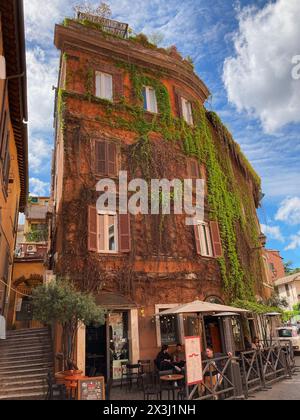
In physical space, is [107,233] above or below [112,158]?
below

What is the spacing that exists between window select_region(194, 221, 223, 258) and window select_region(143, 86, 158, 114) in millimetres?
5880

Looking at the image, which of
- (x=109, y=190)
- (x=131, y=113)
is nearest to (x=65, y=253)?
(x=109, y=190)

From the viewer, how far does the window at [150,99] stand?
50.7 feet

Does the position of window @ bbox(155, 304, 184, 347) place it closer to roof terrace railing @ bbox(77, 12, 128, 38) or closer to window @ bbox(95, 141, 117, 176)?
window @ bbox(95, 141, 117, 176)

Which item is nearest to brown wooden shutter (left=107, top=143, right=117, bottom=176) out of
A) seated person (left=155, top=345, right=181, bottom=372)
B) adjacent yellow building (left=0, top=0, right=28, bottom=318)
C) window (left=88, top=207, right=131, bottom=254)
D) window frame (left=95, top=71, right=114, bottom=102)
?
window (left=88, top=207, right=131, bottom=254)

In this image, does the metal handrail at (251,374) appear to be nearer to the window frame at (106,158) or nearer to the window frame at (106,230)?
the window frame at (106,230)

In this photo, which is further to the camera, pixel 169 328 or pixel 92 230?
pixel 169 328

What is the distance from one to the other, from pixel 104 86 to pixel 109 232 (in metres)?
6.93

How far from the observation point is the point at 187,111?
55.8 feet

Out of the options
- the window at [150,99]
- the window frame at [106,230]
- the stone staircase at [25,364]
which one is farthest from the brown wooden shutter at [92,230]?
the window at [150,99]

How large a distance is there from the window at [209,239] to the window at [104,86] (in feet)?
23.1

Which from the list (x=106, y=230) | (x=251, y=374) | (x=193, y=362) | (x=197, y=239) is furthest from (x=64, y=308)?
(x=197, y=239)

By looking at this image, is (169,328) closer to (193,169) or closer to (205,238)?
(205,238)
